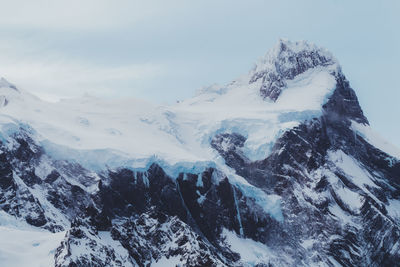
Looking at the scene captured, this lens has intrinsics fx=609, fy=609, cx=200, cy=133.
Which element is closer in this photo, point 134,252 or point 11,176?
point 134,252

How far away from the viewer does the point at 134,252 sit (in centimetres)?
17150

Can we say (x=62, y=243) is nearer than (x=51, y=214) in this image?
Yes

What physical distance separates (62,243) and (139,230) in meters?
31.9

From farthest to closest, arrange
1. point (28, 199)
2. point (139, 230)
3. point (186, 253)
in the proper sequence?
point (28, 199)
point (139, 230)
point (186, 253)

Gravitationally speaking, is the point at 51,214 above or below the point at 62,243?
below

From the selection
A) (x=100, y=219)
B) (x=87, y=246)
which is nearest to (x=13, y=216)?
(x=100, y=219)

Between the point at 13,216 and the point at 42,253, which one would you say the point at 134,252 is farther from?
the point at 13,216

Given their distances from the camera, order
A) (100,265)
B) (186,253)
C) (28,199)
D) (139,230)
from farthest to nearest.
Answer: (28,199) → (139,230) → (186,253) → (100,265)

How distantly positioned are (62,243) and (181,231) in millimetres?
37336

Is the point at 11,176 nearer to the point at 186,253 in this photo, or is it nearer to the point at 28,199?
the point at 28,199

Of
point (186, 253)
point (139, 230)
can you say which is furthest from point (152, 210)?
point (186, 253)

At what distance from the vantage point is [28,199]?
639 ft

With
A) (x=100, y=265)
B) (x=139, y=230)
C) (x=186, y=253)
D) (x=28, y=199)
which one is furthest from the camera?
(x=28, y=199)

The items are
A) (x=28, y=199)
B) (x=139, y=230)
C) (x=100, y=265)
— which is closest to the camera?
(x=100, y=265)
